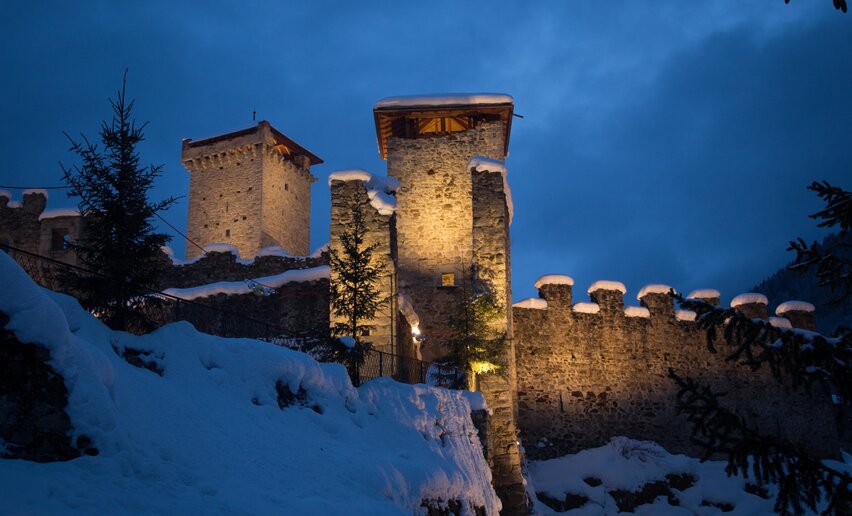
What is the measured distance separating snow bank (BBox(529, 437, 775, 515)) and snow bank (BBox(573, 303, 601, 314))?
387 cm

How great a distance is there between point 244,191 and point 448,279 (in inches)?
707

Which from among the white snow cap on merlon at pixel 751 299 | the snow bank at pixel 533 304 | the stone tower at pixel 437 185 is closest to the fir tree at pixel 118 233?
the stone tower at pixel 437 185

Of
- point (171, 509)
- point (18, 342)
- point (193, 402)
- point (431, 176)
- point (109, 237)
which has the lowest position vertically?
point (171, 509)

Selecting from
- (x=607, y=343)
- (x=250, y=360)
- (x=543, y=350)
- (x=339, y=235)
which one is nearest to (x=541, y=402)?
(x=543, y=350)

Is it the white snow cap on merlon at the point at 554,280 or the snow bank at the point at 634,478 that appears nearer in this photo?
the snow bank at the point at 634,478

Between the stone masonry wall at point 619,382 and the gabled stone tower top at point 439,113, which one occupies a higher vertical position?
the gabled stone tower top at point 439,113

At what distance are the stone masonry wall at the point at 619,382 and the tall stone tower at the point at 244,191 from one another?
17045mm

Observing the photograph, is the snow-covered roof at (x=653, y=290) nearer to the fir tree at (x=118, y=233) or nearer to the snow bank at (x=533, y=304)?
the snow bank at (x=533, y=304)

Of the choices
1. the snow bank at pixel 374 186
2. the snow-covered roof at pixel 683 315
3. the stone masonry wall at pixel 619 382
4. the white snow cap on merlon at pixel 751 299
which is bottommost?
the stone masonry wall at pixel 619 382

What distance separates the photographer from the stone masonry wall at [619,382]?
21094 mm

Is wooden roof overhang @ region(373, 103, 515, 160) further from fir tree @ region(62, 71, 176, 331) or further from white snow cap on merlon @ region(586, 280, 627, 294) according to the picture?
fir tree @ region(62, 71, 176, 331)

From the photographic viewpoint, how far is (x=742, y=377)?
75.2 ft

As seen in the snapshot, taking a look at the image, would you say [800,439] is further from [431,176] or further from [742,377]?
[431,176]

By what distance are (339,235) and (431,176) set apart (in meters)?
5.46
